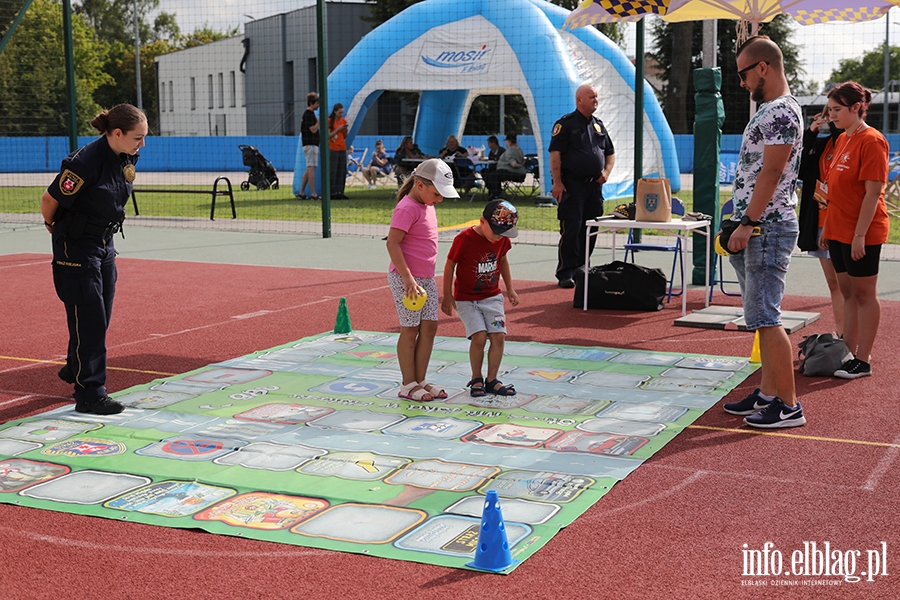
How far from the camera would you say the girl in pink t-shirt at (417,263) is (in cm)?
644

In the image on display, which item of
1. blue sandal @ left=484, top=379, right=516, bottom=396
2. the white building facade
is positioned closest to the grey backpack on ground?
blue sandal @ left=484, top=379, right=516, bottom=396

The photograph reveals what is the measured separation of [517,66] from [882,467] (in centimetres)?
1744

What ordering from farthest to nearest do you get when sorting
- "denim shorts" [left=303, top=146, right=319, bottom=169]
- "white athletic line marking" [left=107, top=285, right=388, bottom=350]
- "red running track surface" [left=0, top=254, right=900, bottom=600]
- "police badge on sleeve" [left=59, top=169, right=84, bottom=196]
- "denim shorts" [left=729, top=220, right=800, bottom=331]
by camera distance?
"denim shorts" [left=303, top=146, right=319, bottom=169], "white athletic line marking" [left=107, top=285, right=388, bottom=350], "police badge on sleeve" [left=59, top=169, right=84, bottom=196], "denim shorts" [left=729, top=220, right=800, bottom=331], "red running track surface" [left=0, top=254, right=900, bottom=600]

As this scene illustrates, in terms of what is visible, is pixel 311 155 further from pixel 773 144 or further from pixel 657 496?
pixel 657 496

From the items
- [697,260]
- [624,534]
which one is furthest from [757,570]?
[697,260]

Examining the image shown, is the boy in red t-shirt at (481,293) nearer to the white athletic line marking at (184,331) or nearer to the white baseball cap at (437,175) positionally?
the white baseball cap at (437,175)

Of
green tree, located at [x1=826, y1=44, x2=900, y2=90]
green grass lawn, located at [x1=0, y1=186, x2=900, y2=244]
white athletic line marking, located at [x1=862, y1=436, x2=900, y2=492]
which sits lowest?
white athletic line marking, located at [x1=862, y1=436, x2=900, y2=492]

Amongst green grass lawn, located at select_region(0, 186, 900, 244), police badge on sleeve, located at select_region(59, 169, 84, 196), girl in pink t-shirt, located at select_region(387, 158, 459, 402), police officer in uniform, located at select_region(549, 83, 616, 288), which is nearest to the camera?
police badge on sleeve, located at select_region(59, 169, 84, 196)

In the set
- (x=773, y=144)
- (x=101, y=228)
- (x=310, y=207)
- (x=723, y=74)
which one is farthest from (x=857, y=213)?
(x=723, y=74)

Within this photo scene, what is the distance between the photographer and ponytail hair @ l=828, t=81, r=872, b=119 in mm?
6668

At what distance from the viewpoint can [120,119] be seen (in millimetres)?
6125

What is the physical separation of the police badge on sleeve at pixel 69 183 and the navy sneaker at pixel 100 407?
125 centimetres

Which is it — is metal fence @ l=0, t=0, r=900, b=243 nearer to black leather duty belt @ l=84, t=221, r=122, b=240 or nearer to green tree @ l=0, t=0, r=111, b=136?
green tree @ l=0, t=0, r=111, b=136

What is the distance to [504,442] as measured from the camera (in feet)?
18.7
